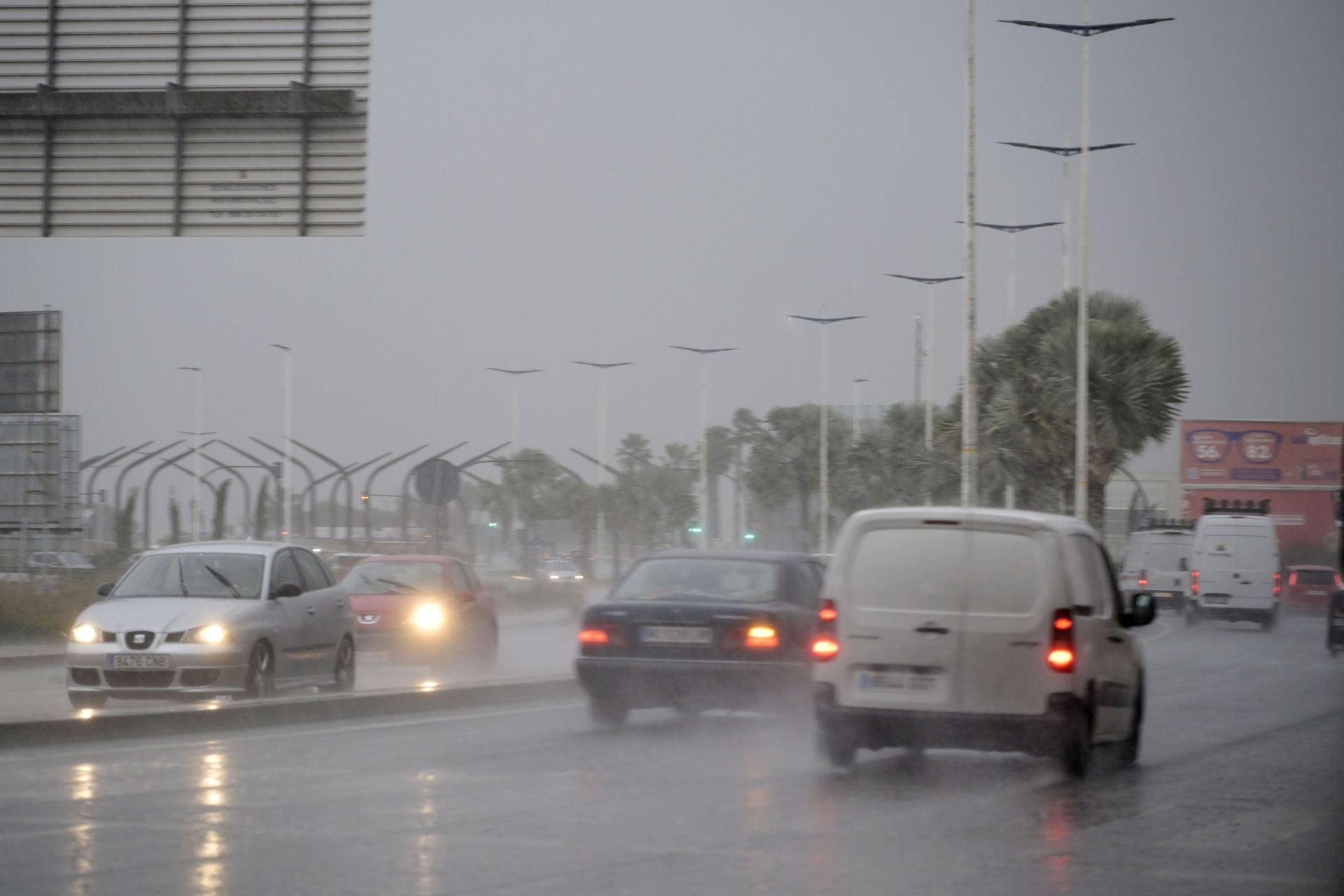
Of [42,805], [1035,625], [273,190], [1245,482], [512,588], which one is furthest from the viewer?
[1245,482]

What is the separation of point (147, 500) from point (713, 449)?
7085 cm

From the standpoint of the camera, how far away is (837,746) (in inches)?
476

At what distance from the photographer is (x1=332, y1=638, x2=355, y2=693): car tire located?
1842 cm

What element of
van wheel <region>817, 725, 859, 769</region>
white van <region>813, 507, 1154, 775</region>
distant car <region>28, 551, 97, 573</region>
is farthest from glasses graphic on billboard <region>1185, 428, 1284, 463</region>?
van wheel <region>817, 725, 859, 769</region>

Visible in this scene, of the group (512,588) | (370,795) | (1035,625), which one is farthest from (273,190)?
(512,588)

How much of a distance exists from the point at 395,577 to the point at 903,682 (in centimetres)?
1368

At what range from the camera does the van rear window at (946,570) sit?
11.6 m

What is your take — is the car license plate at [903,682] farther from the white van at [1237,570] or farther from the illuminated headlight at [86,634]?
the white van at [1237,570]

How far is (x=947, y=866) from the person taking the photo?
8242 millimetres

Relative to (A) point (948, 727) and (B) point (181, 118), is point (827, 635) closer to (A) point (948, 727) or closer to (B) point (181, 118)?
(A) point (948, 727)

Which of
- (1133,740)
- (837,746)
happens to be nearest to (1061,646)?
(837,746)

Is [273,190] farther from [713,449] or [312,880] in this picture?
[713,449]

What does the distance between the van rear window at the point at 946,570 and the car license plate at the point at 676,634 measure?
3.20 meters

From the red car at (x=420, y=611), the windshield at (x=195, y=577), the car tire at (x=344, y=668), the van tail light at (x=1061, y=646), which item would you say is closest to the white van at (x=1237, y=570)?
the red car at (x=420, y=611)
